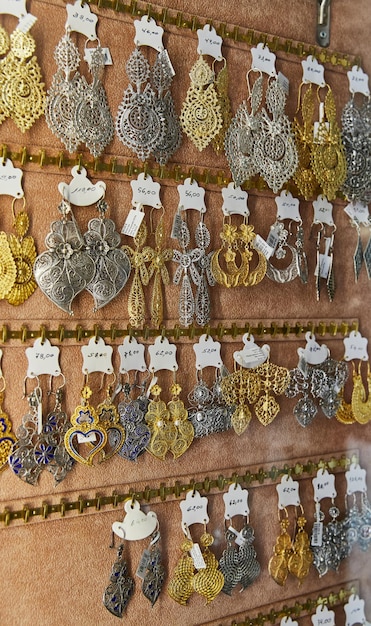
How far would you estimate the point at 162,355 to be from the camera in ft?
3.47

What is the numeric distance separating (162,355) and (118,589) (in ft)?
1.21

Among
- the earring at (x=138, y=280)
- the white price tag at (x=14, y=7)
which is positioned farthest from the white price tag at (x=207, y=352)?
the white price tag at (x=14, y=7)

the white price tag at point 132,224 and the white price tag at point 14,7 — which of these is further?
the white price tag at point 132,224

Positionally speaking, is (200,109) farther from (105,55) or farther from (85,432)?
(85,432)

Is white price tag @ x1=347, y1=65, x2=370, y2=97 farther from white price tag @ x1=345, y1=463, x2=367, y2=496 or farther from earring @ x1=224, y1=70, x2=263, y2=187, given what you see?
white price tag @ x1=345, y1=463, x2=367, y2=496

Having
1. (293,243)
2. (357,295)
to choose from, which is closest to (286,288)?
(293,243)

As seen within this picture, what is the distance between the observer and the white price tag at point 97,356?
3.22ft

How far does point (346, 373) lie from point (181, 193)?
49 cm

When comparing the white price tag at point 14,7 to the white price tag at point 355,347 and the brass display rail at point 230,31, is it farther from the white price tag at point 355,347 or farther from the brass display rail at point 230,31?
the white price tag at point 355,347

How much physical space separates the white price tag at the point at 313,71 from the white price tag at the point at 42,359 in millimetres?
699

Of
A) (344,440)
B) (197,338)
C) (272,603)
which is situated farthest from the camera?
(344,440)

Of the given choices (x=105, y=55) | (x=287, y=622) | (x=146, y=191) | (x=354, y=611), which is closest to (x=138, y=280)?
(x=146, y=191)

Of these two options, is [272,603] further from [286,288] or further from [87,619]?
[286,288]

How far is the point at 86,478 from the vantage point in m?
0.99
